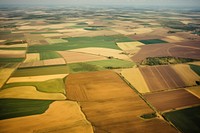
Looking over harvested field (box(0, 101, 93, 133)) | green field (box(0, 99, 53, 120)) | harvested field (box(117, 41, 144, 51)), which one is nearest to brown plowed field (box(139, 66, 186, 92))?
harvested field (box(0, 101, 93, 133))

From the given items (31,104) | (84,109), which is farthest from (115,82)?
(31,104)

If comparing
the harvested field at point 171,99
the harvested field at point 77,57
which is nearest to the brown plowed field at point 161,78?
the harvested field at point 171,99

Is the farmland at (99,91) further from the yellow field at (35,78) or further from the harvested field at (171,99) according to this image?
the yellow field at (35,78)

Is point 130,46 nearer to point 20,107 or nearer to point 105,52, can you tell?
point 105,52

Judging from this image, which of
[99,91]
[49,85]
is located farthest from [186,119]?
[49,85]

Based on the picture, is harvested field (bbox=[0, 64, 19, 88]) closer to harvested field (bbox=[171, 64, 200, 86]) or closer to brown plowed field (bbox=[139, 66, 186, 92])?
brown plowed field (bbox=[139, 66, 186, 92])

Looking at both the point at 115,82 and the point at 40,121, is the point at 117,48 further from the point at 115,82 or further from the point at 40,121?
the point at 40,121
